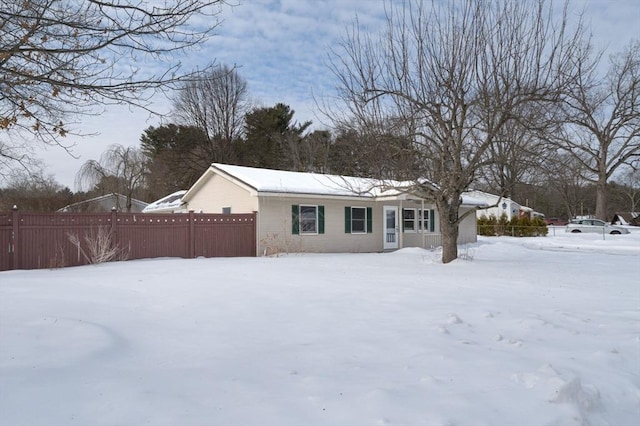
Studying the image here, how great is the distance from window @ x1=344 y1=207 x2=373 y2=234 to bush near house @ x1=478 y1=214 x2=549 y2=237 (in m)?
16.6

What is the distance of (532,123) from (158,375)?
10.6 m

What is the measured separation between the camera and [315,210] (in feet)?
60.9

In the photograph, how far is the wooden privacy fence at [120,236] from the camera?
12.5m

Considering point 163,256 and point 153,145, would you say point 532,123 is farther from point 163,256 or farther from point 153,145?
point 153,145

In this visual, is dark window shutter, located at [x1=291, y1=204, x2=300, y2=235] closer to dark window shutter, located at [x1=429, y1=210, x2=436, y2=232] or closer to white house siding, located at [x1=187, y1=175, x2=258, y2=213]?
white house siding, located at [x1=187, y1=175, x2=258, y2=213]

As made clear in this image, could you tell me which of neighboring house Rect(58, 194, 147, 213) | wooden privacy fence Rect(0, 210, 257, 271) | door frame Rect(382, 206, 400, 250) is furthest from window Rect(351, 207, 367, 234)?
neighboring house Rect(58, 194, 147, 213)

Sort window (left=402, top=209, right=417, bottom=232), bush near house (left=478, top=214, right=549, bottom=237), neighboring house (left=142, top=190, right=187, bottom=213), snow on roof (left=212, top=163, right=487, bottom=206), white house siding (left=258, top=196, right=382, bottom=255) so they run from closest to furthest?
snow on roof (left=212, top=163, right=487, bottom=206)
white house siding (left=258, top=196, right=382, bottom=255)
window (left=402, top=209, right=417, bottom=232)
neighboring house (left=142, top=190, right=187, bottom=213)
bush near house (left=478, top=214, right=549, bottom=237)

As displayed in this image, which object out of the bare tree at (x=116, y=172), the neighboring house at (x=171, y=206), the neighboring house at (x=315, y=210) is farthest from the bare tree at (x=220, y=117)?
the neighboring house at (x=315, y=210)

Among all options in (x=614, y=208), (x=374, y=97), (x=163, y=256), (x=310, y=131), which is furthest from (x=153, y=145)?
(x=614, y=208)

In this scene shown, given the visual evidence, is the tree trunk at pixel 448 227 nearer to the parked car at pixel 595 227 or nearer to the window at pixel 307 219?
the window at pixel 307 219

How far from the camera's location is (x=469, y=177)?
1234 cm

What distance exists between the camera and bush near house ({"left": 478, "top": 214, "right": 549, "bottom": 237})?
1262 inches

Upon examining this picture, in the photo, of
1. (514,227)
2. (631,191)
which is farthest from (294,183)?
(631,191)

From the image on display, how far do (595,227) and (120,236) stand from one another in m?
31.8
